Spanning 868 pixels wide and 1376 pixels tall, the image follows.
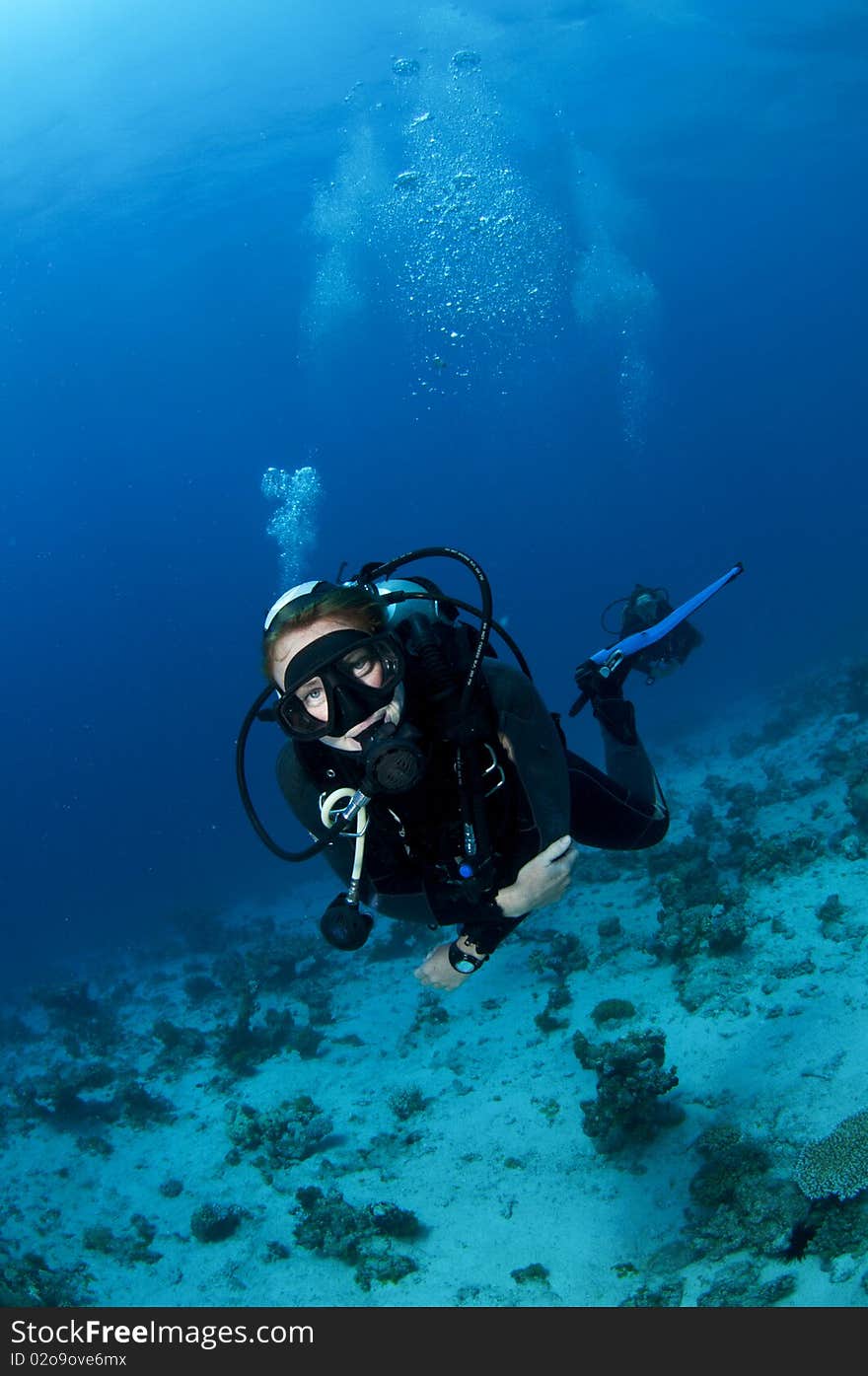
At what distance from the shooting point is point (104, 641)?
358ft

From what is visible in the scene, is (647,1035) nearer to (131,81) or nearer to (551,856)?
(551,856)

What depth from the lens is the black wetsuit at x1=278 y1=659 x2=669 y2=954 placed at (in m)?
3.53

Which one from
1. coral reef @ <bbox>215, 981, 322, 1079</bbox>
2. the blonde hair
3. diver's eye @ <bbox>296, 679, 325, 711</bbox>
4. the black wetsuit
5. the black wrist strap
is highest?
the blonde hair

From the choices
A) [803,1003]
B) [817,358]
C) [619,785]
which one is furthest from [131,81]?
[817,358]

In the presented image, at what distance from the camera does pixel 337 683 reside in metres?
3.26

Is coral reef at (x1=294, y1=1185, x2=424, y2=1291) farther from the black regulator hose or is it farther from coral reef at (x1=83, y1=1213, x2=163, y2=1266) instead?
the black regulator hose

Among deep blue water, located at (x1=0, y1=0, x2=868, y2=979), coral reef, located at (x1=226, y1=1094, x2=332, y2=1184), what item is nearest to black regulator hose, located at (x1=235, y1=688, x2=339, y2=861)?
coral reef, located at (x1=226, y1=1094, x2=332, y2=1184)

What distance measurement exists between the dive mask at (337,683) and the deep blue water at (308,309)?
22.3 metres

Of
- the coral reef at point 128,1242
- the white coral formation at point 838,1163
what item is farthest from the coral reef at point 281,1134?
the white coral formation at point 838,1163

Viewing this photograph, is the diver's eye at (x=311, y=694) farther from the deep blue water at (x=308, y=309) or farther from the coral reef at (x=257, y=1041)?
the deep blue water at (x=308, y=309)

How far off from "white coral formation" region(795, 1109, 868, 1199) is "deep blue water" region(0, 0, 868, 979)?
21.2 meters

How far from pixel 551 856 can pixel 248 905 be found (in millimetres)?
20989

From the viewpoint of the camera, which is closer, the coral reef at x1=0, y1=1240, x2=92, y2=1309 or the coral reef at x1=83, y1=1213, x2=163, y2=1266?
the coral reef at x1=0, y1=1240, x2=92, y2=1309

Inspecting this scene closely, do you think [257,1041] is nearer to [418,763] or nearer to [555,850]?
[555,850]
